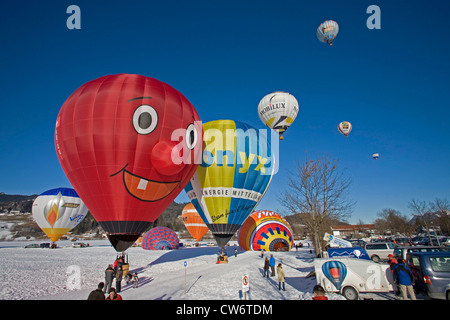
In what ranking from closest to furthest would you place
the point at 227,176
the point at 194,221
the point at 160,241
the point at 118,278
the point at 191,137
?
the point at 118,278 → the point at 191,137 → the point at 227,176 → the point at 160,241 → the point at 194,221

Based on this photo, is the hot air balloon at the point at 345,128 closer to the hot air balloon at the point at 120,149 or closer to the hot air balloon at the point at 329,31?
the hot air balloon at the point at 329,31

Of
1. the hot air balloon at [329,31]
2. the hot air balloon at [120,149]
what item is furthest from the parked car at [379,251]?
the hot air balloon at [329,31]

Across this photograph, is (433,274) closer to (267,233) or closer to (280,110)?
(267,233)

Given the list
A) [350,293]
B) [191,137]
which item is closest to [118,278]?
[191,137]

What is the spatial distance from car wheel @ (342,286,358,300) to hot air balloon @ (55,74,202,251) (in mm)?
8502

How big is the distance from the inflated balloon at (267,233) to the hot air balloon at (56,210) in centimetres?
2261

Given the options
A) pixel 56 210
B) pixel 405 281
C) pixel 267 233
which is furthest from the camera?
pixel 56 210

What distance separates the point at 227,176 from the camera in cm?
1844

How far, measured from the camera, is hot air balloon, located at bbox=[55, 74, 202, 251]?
11805 mm

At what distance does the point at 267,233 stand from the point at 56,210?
85.1 feet

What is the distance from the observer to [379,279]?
8883 mm

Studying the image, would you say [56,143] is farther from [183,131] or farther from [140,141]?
[183,131]

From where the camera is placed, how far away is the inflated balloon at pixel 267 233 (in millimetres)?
26594

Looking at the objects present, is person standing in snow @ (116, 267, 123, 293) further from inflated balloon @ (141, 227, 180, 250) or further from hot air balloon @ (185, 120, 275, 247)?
inflated balloon @ (141, 227, 180, 250)
